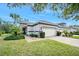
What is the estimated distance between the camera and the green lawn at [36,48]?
1.81 metres

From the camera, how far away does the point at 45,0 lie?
1.82m

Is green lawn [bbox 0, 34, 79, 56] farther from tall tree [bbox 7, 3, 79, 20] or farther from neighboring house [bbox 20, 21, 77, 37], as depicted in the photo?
tall tree [bbox 7, 3, 79, 20]

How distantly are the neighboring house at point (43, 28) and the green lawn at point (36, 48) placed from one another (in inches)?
3.6

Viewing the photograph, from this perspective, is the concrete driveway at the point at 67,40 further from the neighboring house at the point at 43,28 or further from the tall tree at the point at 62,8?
the tall tree at the point at 62,8

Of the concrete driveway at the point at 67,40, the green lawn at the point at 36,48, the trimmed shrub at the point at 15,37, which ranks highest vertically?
the trimmed shrub at the point at 15,37

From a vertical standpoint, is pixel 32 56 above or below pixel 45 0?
below

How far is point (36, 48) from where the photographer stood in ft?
6.02

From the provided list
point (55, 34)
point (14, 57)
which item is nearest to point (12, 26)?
point (14, 57)

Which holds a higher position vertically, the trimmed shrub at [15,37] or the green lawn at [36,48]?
the trimmed shrub at [15,37]

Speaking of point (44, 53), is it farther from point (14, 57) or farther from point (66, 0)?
point (66, 0)

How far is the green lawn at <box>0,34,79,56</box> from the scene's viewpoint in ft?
5.95

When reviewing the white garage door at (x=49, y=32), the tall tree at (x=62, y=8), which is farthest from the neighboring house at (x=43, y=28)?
the tall tree at (x=62, y=8)

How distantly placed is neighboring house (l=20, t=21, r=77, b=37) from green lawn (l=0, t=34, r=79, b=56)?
0.30 feet

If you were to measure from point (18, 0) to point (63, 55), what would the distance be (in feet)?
2.24
